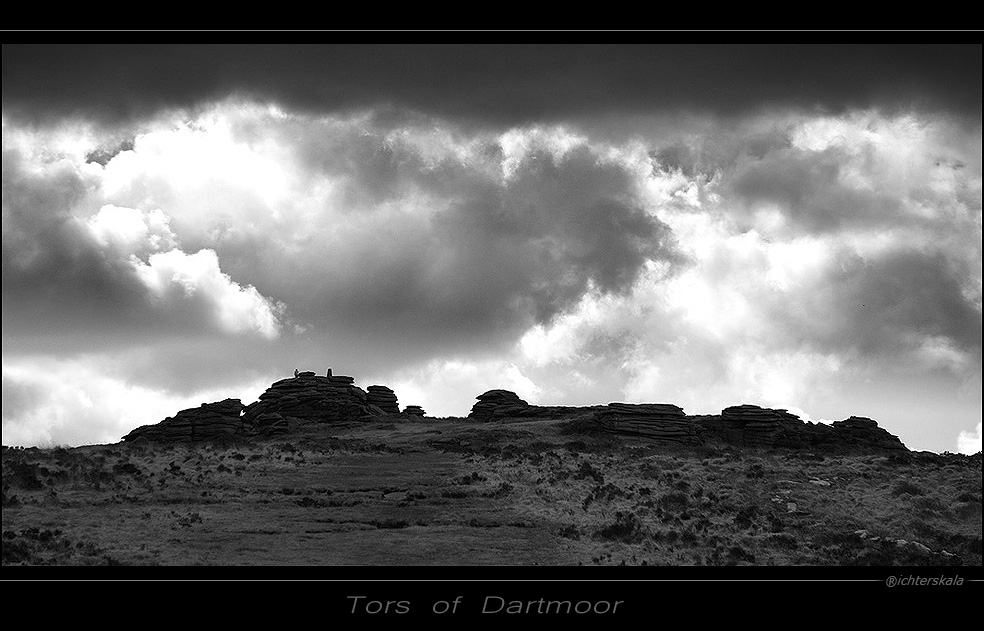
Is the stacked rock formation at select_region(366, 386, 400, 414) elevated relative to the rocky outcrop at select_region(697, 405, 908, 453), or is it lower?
elevated

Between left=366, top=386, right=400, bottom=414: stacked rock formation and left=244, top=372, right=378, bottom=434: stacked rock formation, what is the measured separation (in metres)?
3.83

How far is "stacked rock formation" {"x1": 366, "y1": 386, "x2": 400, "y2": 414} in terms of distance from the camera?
89375 millimetres

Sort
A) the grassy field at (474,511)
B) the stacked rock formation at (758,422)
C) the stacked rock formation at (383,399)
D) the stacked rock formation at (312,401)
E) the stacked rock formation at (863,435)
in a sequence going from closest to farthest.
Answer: the grassy field at (474,511)
the stacked rock formation at (863,435)
the stacked rock formation at (758,422)
the stacked rock formation at (312,401)
the stacked rock formation at (383,399)

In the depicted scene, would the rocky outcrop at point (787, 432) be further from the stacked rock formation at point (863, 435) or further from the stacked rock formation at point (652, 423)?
the stacked rock formation at point (652, 423)

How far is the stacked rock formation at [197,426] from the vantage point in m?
60.0

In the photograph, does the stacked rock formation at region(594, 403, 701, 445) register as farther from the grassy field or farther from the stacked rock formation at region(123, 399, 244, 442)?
the stacked rock formation at region(123, 399, 244, 442)

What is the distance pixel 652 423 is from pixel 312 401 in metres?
39.2

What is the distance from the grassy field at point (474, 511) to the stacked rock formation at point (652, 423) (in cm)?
1651

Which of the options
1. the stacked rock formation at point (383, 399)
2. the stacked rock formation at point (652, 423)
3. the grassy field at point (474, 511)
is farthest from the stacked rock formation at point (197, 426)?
the stacked rock formation at point (652, 423)

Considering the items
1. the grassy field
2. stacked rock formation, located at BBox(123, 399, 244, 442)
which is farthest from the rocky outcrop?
stacked rock formation, located at BBox(123, 399, 244, 442)

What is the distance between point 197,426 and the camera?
202 ft
